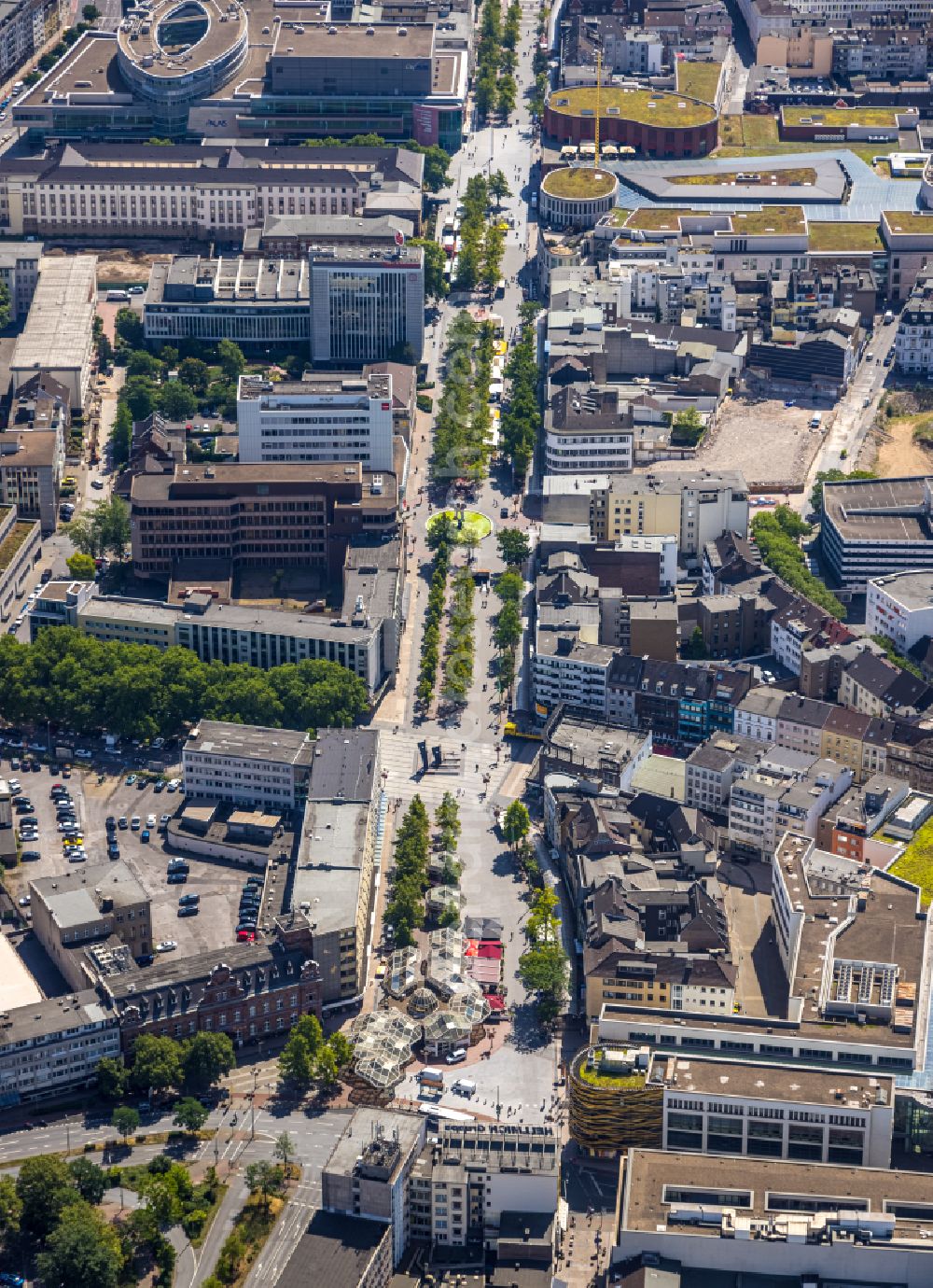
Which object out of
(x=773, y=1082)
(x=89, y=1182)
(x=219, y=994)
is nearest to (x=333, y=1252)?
(x=89, y=1182)

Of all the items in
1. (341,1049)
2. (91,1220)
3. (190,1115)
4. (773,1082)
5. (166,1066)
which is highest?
(773,1082)

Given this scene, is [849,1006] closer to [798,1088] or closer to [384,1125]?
[798,1088]

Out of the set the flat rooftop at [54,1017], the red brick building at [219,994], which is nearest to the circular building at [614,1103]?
the red brick building at [219,994]

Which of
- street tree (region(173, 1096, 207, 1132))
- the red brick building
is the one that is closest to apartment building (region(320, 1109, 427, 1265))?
street tree (region(173, 1096, 207, 1132))

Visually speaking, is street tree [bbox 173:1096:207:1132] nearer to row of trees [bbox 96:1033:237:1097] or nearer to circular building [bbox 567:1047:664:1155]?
row of trees [bbox 96:1033:237:1097]

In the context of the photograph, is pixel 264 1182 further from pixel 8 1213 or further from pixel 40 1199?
pixel 8 1213

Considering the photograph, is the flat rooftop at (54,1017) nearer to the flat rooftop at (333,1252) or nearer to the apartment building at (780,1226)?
the flat rooftop at (333,1252)
